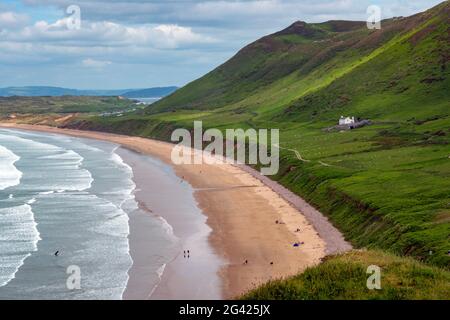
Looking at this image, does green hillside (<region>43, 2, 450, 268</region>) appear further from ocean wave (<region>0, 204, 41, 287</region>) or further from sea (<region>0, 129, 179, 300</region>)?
ocean wave (<region>0, 204, 41, 287</region>)

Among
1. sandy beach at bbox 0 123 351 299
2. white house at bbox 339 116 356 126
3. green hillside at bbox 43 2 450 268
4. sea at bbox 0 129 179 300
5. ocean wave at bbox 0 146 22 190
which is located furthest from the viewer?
white house at bbox 339 116 356 126

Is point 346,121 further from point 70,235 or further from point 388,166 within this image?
point 70,235

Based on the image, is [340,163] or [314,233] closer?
[314,233]

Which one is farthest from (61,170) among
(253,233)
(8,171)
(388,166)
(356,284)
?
(356,284)

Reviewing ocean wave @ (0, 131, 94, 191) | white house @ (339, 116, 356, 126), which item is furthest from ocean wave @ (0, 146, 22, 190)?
white house @ (339, 116, 356, 126)
